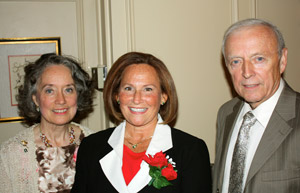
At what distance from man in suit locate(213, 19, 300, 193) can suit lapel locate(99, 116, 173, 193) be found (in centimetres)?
45

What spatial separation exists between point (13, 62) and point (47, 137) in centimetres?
107

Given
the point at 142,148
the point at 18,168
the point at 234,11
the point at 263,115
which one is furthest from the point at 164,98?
the point at 234,11

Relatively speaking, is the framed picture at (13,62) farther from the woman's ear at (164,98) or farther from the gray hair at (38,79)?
the woman's ear at (164,98)

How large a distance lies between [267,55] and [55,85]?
1506 mm

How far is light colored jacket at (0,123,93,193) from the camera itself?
2.27 meters

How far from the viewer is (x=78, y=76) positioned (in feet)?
8.19

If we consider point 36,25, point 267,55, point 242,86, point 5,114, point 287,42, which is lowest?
point 5,114

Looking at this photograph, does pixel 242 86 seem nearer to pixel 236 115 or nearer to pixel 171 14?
pixel 236 115

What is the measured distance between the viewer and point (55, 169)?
2.34 metres

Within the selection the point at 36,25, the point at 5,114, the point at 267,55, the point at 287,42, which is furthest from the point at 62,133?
the point at 287,42

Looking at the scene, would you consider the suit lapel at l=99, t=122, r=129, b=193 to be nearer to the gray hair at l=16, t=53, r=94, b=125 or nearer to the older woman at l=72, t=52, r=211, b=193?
the older woman at l=72, t=52, r=211, b=193

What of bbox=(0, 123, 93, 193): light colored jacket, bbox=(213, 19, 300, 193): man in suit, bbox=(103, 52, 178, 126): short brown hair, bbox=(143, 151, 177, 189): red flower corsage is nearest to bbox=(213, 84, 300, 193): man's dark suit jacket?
bbox=(213, 19, 300, 193): man in suit

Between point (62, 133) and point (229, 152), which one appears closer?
point (229, 152)

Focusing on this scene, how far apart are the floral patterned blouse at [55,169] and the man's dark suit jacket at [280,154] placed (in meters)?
1.29
